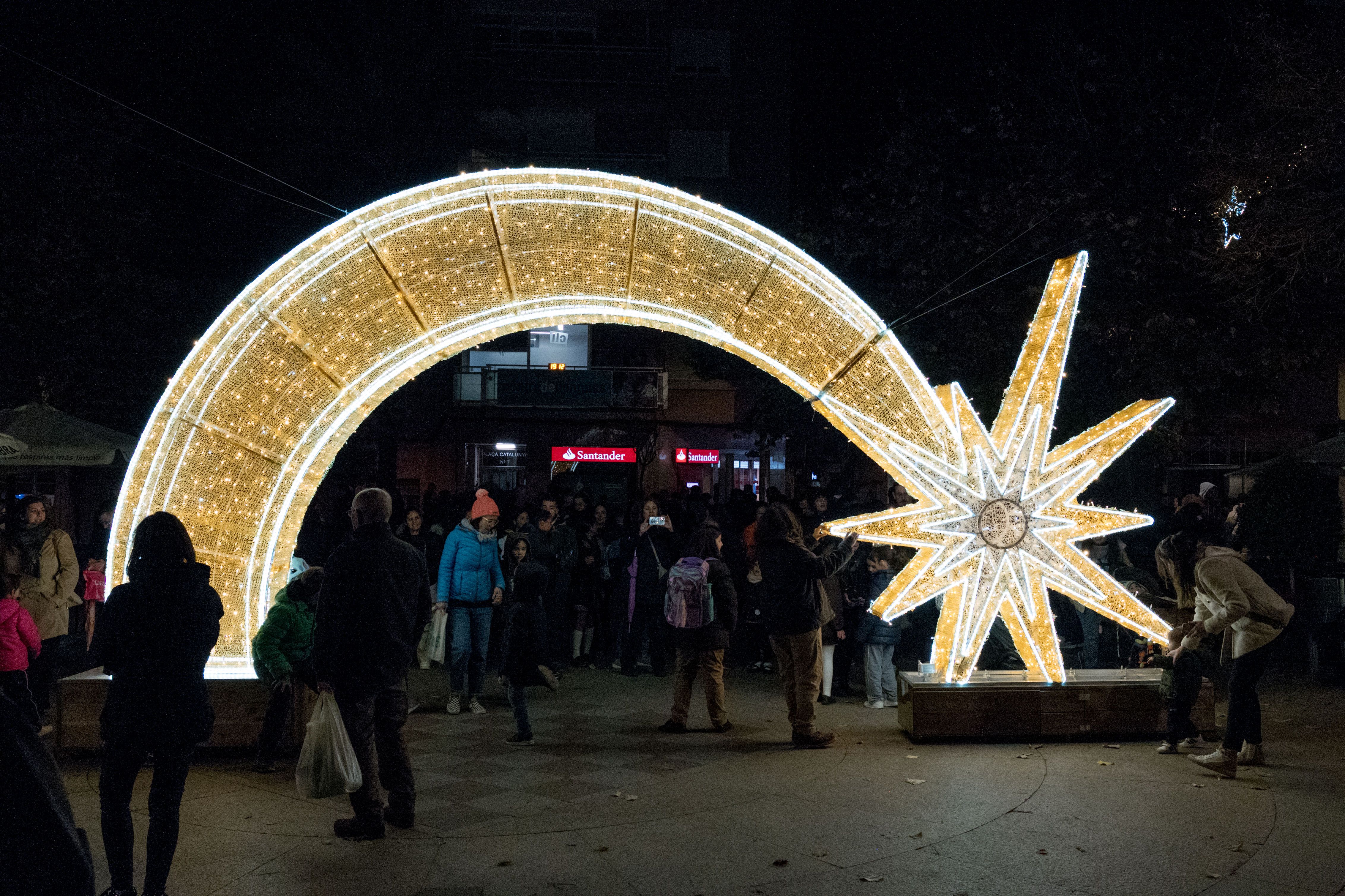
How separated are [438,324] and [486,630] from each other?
2.91m

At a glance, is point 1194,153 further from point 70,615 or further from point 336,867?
point 70,615

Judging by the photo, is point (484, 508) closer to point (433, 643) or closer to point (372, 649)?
point (433, 643)

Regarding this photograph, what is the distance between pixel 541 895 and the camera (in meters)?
5.60

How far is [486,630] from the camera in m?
10.3

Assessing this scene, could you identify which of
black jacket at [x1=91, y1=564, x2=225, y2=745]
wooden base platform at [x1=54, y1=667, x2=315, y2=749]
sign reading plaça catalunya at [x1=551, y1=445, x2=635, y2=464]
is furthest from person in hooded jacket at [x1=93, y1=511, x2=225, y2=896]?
sign reading plaça catalunya at [x1=551, y1=445, x2=635, y2=464]

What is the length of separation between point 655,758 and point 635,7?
1084 inches

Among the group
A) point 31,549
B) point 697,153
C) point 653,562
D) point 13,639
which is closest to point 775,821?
point 13,639

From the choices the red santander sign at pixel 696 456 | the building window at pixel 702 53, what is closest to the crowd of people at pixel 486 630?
the red santander sign at pixel 696 456

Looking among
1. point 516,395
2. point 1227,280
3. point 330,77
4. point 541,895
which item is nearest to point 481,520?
point 541,895

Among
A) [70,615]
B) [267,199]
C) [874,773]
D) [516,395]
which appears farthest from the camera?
[516,395]

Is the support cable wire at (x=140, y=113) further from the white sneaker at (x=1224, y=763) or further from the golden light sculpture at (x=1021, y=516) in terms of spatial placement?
the white sneaker at (x=1224, y=763)

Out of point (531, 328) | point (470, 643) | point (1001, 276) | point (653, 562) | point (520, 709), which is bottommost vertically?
point (520, 709)

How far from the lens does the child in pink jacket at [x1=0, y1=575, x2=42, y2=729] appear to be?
7.50 meters

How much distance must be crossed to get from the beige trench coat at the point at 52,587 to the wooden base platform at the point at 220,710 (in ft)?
4.18
